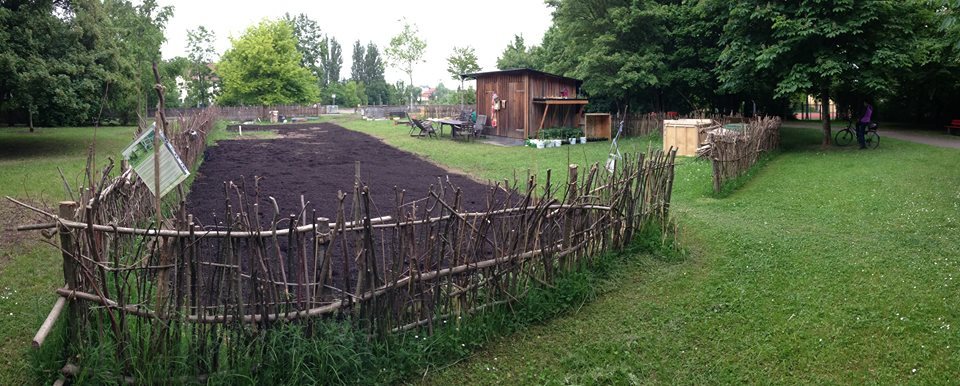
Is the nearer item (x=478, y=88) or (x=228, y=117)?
(x=478, y=88)

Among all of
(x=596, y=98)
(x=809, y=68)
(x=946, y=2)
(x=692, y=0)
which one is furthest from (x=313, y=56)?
(x=946, y=2)

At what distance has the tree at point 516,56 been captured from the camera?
144 ft

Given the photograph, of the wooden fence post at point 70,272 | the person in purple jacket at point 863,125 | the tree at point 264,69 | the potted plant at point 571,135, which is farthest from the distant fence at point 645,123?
the tree at point 264,69

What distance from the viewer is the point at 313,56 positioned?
91.9 metres

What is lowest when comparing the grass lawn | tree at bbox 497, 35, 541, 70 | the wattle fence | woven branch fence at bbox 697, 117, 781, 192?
the grass lawn

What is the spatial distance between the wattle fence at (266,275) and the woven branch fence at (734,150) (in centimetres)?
644

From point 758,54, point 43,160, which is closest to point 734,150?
point 758,54

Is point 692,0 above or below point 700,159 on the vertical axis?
above

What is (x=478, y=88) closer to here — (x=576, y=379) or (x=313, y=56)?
(x=576, y=379)

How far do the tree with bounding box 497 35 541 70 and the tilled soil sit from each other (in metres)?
20.1

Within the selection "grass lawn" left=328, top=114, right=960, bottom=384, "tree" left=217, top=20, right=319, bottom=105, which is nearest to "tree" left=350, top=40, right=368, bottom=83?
"tree" left=217, top=20, right=319, bottom=105

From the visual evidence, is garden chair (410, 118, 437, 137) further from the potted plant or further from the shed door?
the potted plant

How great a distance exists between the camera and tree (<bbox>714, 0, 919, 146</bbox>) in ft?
57.8

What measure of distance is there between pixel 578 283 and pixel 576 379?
4.83ft
